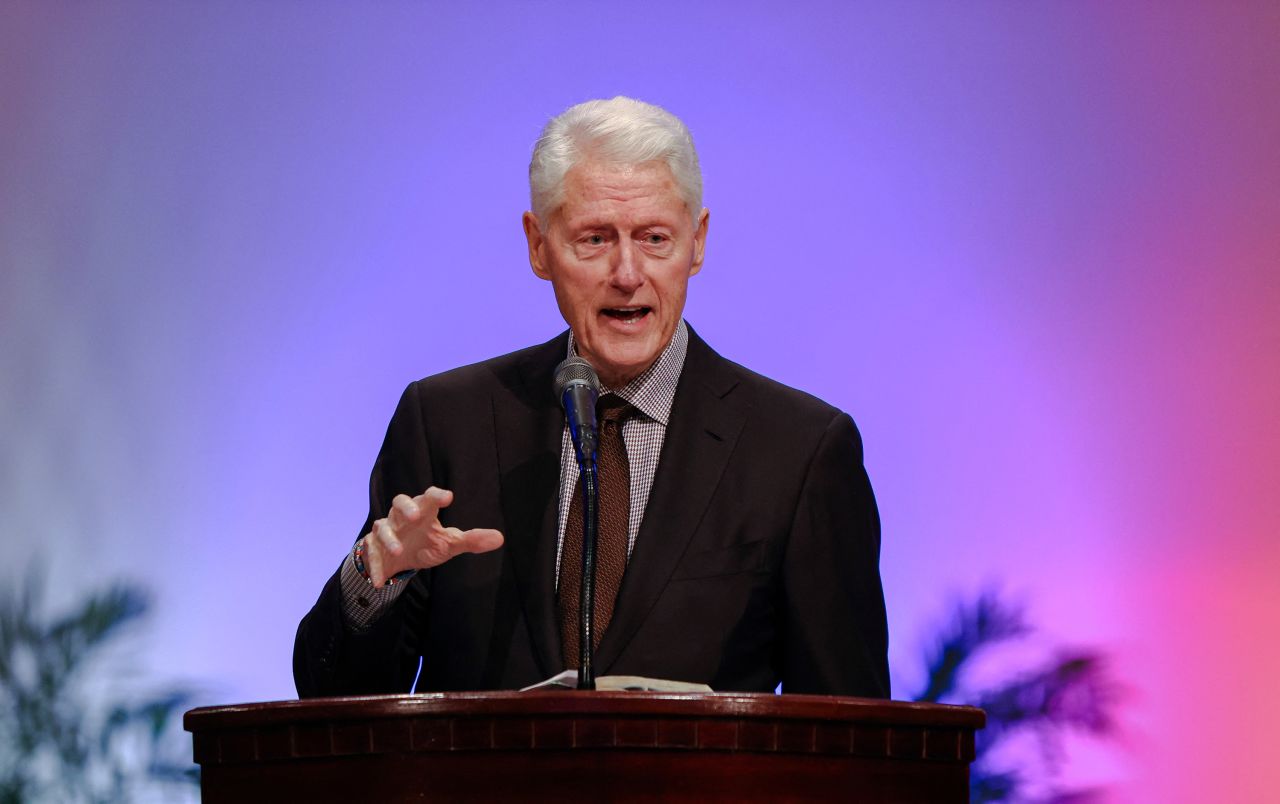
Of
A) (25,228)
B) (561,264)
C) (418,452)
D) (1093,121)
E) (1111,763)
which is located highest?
(1093,121)

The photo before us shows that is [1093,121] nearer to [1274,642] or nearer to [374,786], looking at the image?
[1274,642]

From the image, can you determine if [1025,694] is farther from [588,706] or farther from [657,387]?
[588,706]

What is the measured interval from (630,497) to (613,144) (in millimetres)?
526

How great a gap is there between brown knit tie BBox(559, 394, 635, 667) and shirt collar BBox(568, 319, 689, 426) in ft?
0.07

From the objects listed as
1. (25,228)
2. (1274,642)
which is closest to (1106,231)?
(1274,642)

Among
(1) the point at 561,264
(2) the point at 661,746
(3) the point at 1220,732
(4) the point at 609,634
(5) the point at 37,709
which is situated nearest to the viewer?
(2) the point at 661,746

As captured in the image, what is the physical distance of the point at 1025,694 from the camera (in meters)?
3.73

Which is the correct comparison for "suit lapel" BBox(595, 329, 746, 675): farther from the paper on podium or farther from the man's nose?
→ the paper on podium

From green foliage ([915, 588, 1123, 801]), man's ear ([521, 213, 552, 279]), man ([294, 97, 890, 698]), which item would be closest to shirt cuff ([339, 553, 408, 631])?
man ([294, 97, 890, 698])

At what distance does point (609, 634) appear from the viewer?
2.14 meters

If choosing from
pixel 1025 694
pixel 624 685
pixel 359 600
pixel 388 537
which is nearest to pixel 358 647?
pixel 359 600

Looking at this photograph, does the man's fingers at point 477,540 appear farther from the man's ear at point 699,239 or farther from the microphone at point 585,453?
the man's ear at point 699,239

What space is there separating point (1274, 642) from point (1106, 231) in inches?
41.1

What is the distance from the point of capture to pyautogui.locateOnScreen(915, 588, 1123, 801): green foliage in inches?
145
